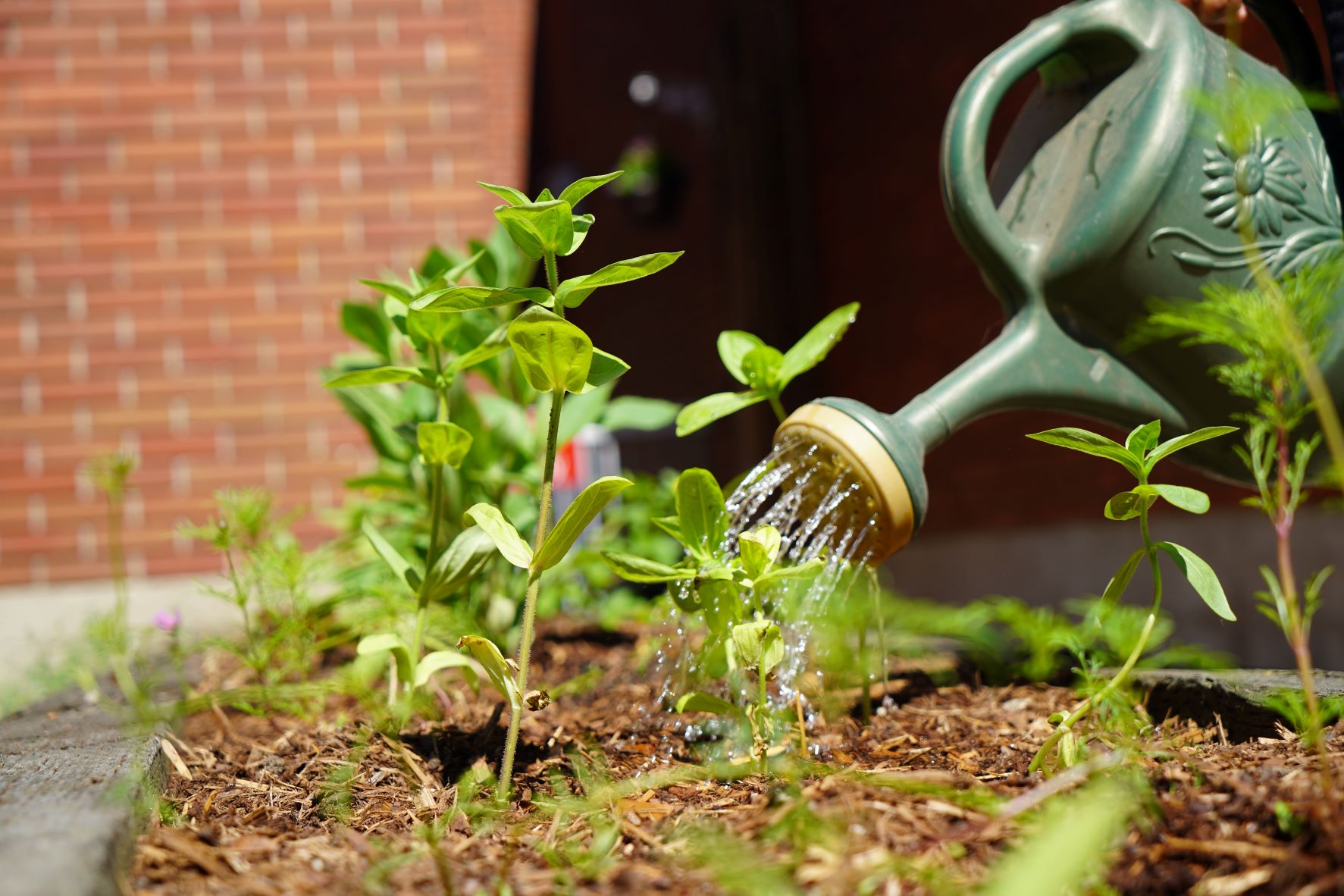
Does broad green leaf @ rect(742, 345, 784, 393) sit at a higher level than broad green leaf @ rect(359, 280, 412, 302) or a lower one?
lower

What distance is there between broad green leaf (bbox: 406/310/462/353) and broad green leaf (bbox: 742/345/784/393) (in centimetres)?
34

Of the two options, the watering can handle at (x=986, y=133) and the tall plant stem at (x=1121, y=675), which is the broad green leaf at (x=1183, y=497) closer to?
the tall plant stem at (x=1121, y=675)

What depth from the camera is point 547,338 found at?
905 mm

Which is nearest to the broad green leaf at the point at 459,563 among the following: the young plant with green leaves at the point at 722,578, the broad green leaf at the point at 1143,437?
the young plant with green leaves at the point at 722,578

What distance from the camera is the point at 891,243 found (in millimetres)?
3029

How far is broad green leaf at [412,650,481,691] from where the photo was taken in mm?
1119

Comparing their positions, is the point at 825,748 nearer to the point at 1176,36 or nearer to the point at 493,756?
the point at 493,756

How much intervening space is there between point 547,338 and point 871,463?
379mm

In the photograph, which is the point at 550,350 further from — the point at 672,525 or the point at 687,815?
the point at 687,815

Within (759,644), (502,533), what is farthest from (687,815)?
(502,533)

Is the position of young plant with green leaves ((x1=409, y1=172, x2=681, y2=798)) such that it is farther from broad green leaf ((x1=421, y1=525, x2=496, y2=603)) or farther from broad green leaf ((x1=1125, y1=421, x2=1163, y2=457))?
broad green leaf ((x1=1125, y1=421, x2=1163, y2=457))

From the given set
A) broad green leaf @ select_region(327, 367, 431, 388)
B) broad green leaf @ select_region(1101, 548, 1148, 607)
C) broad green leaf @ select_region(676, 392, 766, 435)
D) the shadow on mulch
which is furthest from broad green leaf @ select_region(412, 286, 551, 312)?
broad green leaf @ select_region(1101, 548, 1148, 607)

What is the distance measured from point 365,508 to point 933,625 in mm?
959

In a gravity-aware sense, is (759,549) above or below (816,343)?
below
